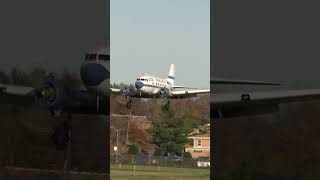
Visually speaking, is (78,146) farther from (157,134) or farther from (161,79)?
(157,134)

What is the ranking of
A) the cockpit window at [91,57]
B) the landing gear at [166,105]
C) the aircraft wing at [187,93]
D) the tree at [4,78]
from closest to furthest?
1. the tree at [4,78]
2. the cockpit window at [91,57]
3. the aircraft wing at [187,93]
4. the landing gear at [166,105]

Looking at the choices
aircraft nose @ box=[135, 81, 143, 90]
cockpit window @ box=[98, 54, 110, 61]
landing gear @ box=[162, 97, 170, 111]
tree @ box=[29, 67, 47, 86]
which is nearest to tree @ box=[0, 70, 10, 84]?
tree @ box=[29, 67, 47, 86]

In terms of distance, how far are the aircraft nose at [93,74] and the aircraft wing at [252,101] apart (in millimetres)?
2602

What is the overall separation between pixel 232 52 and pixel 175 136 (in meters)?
32.1

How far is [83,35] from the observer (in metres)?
10.5

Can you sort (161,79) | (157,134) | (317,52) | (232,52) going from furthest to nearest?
1. (157,134)
2. (161,79)
3. (232,52)
4. (317,52)

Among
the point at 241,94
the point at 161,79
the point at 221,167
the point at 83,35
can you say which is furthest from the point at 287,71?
the point at 161,79

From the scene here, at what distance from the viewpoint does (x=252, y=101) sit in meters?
11.2

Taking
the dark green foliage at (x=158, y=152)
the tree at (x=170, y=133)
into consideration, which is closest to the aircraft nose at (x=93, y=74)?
the tree at (x=170, y=133)

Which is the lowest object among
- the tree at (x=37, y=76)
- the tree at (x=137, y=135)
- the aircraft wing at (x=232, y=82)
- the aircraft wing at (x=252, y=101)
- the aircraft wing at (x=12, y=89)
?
the tree at (x=137, y=135)

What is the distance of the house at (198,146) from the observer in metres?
41.3

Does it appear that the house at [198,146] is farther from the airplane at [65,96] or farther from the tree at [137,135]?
the airplane at [65,96]

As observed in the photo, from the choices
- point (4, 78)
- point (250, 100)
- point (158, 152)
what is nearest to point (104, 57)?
point (4, 78)

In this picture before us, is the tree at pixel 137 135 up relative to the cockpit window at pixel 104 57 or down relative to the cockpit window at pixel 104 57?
down
